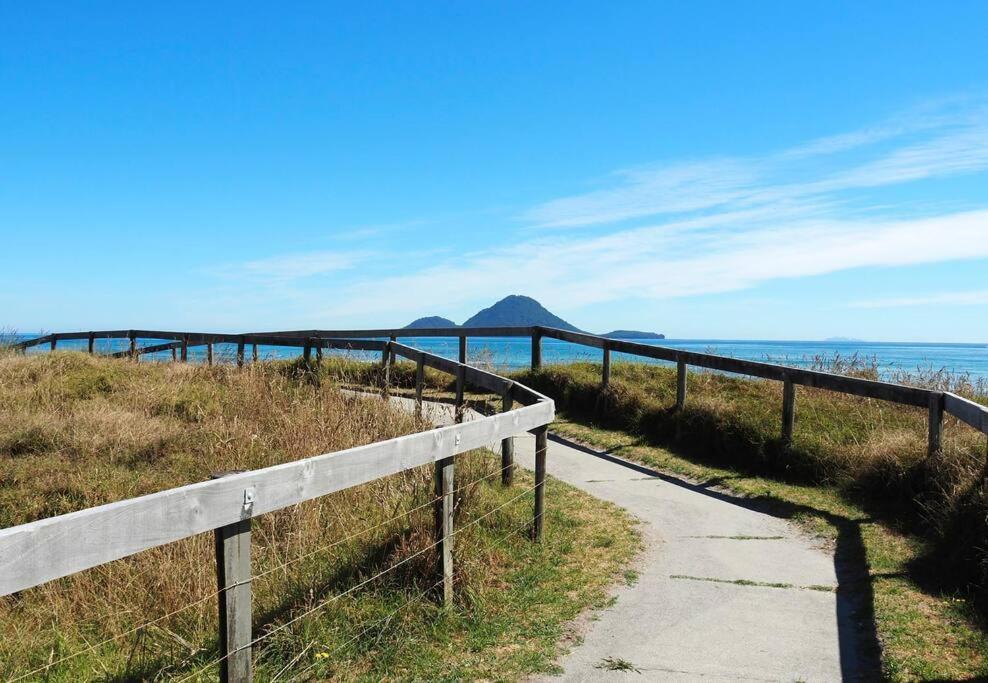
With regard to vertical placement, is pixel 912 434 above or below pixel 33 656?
above

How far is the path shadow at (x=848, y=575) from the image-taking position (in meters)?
4.55

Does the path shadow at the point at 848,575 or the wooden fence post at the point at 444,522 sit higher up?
the wooden fence post at the point at 444,522

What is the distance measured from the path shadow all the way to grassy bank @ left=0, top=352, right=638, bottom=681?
1624 mm

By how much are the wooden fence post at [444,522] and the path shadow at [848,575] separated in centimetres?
243

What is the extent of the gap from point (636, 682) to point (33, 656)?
3583 mm

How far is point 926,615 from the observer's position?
5156 mm

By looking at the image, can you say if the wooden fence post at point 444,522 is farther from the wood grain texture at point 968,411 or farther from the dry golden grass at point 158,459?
the wood grain texture at point 968,411

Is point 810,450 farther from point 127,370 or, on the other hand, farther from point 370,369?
point 127,370

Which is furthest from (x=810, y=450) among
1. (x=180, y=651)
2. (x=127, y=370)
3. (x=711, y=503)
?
(x=127, y=370)

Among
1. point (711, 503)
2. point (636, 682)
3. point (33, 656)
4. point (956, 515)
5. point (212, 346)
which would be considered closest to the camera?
point (636, 682)

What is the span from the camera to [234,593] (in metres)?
3.41

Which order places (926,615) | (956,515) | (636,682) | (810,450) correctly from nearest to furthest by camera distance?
(636,682) < (926,615) < (956,515) < (810,450)

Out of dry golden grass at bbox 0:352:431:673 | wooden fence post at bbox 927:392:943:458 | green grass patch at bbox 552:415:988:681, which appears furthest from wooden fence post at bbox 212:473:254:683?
wooden fence post at bbox 927:392:943:458

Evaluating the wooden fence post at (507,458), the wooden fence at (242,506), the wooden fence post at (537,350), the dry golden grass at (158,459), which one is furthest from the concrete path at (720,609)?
the wooden fence post at (537,350)
